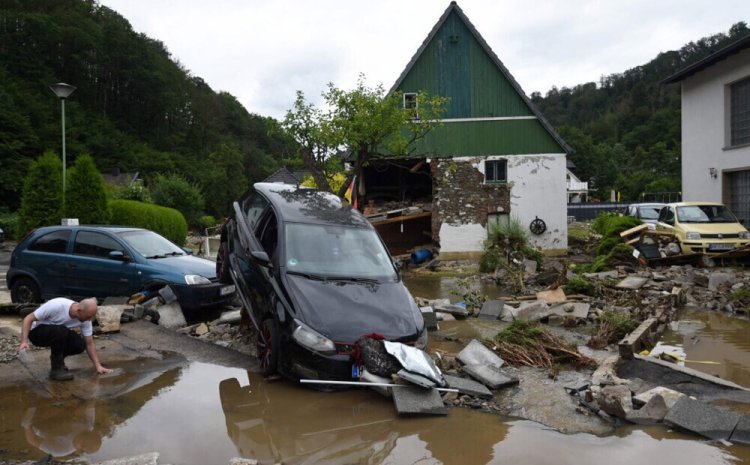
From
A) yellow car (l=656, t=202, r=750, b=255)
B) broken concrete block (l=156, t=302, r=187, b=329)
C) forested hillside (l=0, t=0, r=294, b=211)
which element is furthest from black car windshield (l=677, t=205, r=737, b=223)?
forested hillside (l=0, t=0, r=294, b=211)

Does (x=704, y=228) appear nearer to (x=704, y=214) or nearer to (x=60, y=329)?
(x=704, y=214)

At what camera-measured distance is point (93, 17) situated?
2822 inches

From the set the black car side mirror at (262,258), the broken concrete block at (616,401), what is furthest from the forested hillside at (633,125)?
the black car side mirror at (262,258)

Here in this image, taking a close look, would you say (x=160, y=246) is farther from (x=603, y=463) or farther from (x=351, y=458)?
(x=603, y=463)

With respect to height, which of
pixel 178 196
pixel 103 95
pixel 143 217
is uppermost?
pixel 103 95

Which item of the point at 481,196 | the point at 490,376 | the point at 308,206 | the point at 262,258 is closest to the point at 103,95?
the point at 481,196

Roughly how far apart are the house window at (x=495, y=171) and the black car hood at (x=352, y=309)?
57.0 feet

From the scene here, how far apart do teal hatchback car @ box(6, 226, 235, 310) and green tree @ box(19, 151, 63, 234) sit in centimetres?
987

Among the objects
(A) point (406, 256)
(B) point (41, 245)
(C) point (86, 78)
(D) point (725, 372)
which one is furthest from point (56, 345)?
(C) point (86, 78)

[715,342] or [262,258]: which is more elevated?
[262,258]

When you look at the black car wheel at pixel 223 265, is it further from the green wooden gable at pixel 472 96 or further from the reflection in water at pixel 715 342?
the green wooden gable at pixel 472 96

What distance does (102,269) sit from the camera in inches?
354

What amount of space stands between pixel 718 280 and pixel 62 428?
1276 centimetres

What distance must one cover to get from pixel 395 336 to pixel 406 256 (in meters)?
16.5
